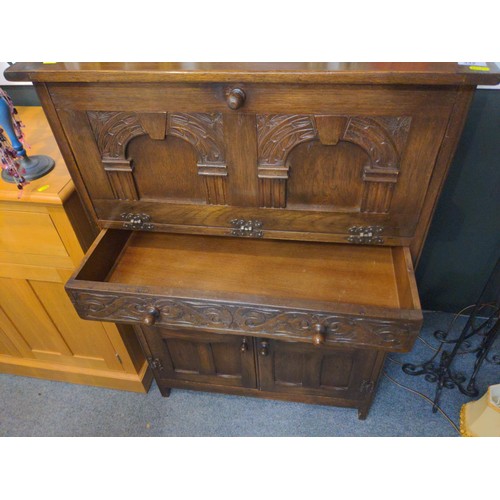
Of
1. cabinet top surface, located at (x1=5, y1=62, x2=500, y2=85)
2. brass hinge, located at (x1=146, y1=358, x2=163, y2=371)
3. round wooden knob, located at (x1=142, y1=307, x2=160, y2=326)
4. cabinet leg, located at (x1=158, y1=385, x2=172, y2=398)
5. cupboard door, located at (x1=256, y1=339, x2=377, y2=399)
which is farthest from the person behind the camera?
cabinet leg, located at (x1=158, y1=385, x2=172, y2=398)

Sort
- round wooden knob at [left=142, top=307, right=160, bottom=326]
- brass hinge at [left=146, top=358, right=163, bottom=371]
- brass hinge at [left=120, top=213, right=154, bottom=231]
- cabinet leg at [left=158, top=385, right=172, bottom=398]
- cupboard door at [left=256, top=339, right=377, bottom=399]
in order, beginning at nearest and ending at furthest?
round wooden knob at [left=142, top=307, right=160, bottom=326], brass hinge at [left=120, top=213, right=154, bottom=231], cupboard door at [left=256, top=339, right=377, bottom=399], brass hinge at [left=146, top=358, right=163, bottom=371], cabinet leg at [left=158, top=385, right=172, bottom=398]

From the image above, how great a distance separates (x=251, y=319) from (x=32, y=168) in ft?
2.39

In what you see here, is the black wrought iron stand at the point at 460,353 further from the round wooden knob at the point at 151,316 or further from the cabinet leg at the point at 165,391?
the round wooden knob at the point at 151,316

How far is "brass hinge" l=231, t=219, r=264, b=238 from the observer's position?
1082mm

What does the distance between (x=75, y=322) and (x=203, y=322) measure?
64cm

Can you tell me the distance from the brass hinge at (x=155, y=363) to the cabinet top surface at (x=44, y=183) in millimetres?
626

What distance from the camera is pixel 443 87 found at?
0.79 m

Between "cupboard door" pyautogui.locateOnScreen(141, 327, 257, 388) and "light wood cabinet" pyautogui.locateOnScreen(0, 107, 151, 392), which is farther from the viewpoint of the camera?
"cupboard door" pyautogui.locateOnScreen(141, 327, 257, 388)

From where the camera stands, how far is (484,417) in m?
1.33

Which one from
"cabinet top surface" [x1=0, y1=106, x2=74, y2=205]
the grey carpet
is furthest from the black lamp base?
the grey carpet

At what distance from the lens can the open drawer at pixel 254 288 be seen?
0.95 m

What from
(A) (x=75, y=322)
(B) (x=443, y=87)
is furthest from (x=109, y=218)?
(B) (x=443, y=87)

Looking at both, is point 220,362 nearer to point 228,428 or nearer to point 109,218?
point 228,428

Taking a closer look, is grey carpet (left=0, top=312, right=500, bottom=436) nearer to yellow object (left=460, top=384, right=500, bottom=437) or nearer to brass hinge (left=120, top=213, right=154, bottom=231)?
yellow object (left=460, top=384, right=500, bottom=437)
